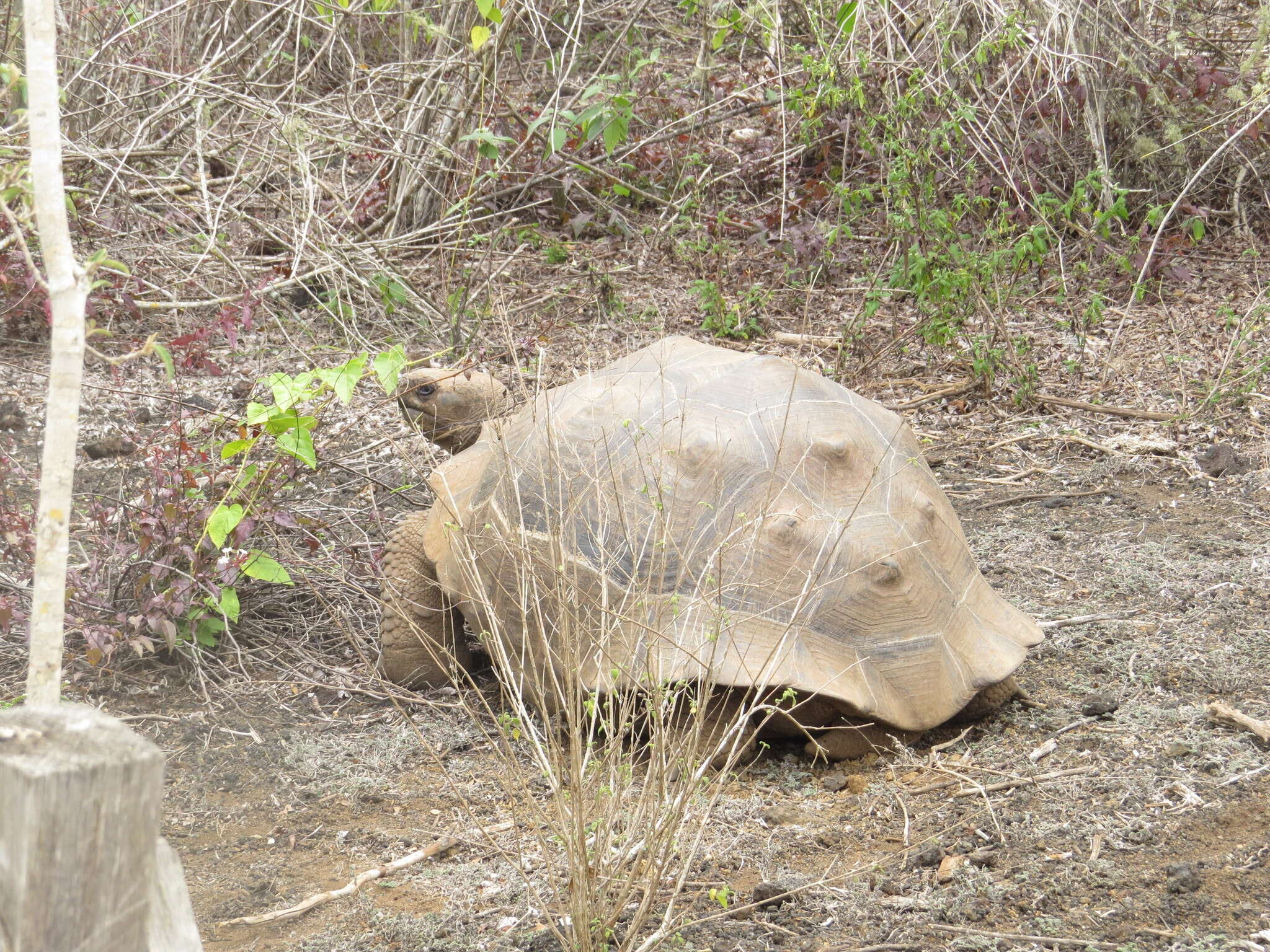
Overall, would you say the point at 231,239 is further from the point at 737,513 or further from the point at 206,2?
the point at 737,513

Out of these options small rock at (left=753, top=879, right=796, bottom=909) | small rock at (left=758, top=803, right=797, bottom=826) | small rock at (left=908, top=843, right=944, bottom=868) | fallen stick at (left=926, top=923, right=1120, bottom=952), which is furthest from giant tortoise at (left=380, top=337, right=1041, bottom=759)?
fallen stick at (left=926, top=923, right=1120, bottom=952)

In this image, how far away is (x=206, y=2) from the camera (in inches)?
224

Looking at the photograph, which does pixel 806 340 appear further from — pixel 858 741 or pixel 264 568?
pixel 264 568

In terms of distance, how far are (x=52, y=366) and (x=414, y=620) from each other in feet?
7.25

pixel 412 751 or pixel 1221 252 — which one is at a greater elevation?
pixel 1221 252

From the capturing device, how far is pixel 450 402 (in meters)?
3.66

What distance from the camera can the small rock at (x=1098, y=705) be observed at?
9.43ft

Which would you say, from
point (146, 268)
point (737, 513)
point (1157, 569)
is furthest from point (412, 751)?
point (146, 268)

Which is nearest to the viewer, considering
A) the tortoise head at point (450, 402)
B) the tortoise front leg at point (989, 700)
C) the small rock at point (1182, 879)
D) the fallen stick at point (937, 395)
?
the small rock at point (1182, 879)

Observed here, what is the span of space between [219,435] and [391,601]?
3.42 ft

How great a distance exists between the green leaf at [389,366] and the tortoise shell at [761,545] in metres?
0.33

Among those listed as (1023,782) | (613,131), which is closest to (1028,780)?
(1023,782)

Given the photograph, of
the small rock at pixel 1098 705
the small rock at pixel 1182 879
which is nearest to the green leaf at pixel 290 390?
the small rock at pixel 1098 705

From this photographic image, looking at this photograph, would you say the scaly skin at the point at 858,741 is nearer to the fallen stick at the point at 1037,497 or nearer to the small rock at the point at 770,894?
the small rock at the point at 770,894
